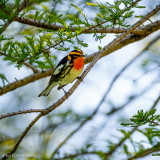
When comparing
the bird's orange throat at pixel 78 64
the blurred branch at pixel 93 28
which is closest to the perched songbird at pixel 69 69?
the bird's orange throat at pixel 78 64

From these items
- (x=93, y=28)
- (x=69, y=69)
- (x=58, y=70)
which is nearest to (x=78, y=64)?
(x=69, y=69)

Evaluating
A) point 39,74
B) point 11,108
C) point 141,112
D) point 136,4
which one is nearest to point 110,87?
point 39,74

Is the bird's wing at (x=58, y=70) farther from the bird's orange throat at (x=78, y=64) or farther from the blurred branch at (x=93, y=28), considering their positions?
the blurred branch at (x=93, y=28)

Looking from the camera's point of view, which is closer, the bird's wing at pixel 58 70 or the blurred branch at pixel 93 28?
the blurred branch at pixel 93 28

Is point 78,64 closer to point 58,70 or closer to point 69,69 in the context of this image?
point 69,69

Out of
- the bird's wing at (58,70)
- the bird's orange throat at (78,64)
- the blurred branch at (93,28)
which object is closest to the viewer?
the blurred branch at (93,28)

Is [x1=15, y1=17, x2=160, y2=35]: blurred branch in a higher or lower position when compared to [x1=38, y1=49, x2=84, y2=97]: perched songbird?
lower

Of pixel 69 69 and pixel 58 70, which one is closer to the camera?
pixel 58 70

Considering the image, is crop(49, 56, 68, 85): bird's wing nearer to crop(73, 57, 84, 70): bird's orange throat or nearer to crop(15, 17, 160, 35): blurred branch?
crop(73, 57, 84, 70): bird's orange throat

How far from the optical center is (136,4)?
2.10m

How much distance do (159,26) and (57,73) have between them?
1.21 meters

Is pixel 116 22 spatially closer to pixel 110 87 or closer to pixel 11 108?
pixel 110 87

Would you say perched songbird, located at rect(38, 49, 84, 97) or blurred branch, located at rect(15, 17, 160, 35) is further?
perched songbird, located at rect(38, 49, 84, 97)

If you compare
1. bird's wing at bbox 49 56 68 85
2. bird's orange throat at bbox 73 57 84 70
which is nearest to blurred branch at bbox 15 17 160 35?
bird's wing at bbox 49 56 68 85
